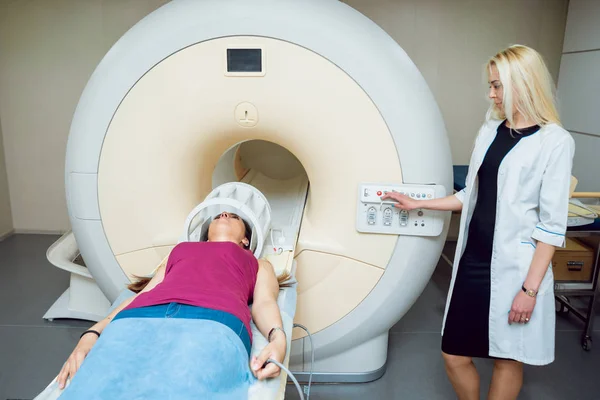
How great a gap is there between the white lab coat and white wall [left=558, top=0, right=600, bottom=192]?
1544mm

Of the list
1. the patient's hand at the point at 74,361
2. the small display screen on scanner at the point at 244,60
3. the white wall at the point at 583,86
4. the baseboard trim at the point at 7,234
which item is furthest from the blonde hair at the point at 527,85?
the baseboard trim at the point at 7,234

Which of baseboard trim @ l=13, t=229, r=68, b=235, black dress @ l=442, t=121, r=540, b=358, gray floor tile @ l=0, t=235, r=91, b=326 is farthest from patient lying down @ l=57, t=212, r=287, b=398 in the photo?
baseboard trim @ l=13, t=229, r=68, b=235

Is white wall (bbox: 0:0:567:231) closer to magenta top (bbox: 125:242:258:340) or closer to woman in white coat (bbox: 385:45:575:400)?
woman in white coat (bbox: 385:45:575:400)

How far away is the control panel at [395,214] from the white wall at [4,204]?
257cm

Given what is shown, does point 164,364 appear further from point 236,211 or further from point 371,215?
point 371,215

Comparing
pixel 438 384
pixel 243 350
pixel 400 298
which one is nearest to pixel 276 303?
pixel 243 350

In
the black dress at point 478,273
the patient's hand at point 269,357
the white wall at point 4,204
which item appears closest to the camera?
the patient's hand at point 269,357

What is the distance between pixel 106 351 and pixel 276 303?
1.40 ft

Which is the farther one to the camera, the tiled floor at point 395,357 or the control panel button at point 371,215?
the tiled floor at point 395,357

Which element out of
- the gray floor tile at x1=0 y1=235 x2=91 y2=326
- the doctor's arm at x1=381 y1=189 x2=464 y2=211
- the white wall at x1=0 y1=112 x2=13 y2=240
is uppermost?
the doctor's arm at x1=381 y1=189 x2=464 y2=211

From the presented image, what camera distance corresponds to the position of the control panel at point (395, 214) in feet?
4.88

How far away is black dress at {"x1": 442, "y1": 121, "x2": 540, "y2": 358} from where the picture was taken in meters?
1.25

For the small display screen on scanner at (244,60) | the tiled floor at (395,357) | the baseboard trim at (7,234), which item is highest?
the small display screen on scanner at (244,60)

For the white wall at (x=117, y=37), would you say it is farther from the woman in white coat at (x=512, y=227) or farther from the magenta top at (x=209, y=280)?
the magenta top at (x=209, y=280)
